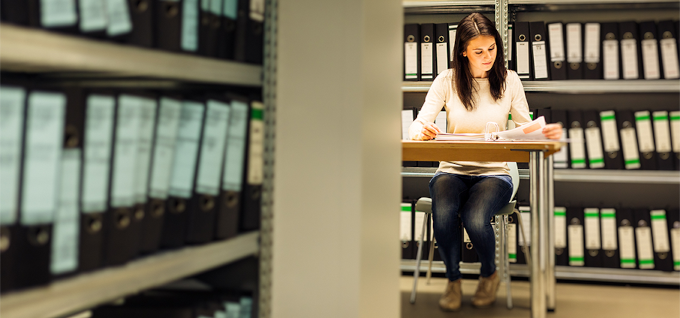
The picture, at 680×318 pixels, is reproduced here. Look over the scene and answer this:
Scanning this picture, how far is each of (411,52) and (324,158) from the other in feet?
6.11

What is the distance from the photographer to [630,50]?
2555 mm

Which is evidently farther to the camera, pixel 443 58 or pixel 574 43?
pixel 443 58

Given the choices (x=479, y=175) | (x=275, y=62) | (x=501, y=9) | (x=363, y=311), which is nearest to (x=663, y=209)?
(x=479, y=175)

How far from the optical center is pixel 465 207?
2.06 m

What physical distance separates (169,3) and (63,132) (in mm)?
282

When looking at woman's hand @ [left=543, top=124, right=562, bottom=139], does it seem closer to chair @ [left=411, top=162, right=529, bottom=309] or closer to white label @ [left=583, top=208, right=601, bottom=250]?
chair @ [left=411, top=162, right=529, bottom=309]

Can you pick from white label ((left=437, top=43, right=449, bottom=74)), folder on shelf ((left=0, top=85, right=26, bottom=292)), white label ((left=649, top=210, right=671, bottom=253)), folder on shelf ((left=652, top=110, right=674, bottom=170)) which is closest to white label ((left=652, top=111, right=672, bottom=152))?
folder on shelf ((left=652, top=110, right=674, bottom=170))

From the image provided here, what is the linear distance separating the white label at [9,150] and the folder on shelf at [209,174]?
0.30 meters

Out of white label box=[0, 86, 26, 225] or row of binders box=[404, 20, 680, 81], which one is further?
row of binders box=[404, 20, 680, 81]

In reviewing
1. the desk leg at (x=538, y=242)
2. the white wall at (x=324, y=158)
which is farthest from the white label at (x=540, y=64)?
the white wall at (x=324, y=158)

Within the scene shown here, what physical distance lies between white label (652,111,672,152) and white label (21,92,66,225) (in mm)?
2655

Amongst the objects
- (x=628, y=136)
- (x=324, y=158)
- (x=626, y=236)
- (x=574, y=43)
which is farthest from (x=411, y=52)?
(x=324, y=158)

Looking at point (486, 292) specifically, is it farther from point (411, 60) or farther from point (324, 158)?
point (324, 158)

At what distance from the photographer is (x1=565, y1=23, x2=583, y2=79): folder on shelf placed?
258cm
